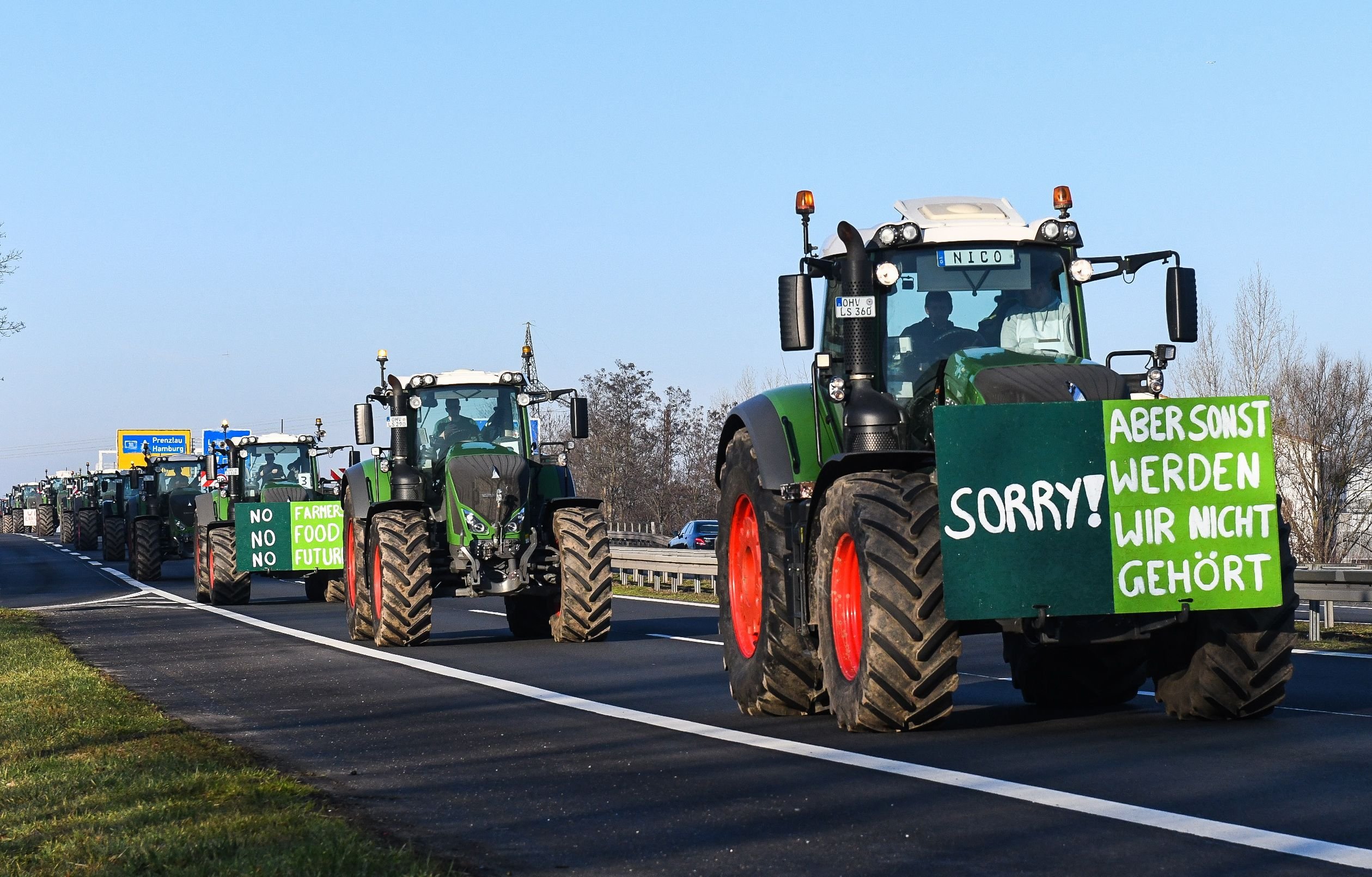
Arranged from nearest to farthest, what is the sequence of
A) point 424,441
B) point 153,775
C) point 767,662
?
1. point 153,775
2. point 767,662
3. point 424,441

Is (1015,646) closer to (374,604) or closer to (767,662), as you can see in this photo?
(767,662)

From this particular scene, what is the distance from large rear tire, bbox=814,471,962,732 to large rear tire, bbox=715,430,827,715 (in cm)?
126

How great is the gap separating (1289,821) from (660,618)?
16.9 m

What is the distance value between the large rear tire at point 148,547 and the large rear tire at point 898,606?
33.0 meters

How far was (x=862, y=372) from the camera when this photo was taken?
10844mm

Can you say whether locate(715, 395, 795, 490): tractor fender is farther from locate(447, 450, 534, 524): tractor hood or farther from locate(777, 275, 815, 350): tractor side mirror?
locate(447, 450, 534, 524): tractor hood

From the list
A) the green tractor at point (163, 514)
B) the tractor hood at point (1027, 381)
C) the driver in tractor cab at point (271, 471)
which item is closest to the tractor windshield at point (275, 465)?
the driver in tractor cab at point (271, 471)

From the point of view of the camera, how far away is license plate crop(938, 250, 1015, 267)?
11.1 metres

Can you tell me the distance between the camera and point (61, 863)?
679cm

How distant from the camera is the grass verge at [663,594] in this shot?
96.2 ft

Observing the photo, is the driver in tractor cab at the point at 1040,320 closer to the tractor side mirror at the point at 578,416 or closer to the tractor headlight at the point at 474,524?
the tractor side mirror at the point at 578,416

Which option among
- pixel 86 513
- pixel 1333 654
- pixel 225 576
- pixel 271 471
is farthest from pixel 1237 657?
pixel 86 513

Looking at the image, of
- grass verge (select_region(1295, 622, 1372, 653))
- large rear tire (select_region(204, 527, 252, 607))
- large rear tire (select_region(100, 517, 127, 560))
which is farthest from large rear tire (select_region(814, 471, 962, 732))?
large rear tire (select_region(100, 517, 127, 560))

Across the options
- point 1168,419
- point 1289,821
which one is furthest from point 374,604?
point 1289,821
